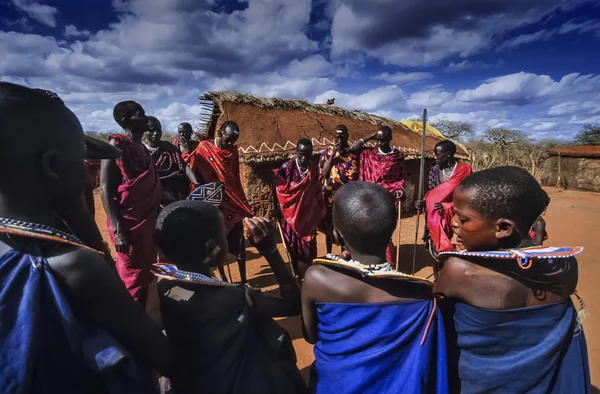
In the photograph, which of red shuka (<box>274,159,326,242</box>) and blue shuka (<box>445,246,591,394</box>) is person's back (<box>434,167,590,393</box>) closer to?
blue shuka (<box>445,246,591,394</box>)

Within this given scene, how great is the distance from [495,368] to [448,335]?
0.22m

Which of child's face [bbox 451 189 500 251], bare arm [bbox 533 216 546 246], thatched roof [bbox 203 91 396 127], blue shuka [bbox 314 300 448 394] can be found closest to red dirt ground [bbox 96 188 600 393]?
bare arm [bbox 533 216 546 246]

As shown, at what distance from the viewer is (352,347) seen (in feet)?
4.70

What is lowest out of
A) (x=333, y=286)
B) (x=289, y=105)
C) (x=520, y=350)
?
(x=520, y=350)

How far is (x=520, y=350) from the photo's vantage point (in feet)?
4.74

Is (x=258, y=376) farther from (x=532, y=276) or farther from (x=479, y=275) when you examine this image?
(x=532, y=276)

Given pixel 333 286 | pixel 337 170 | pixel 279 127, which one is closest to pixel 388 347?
pixel 333 286

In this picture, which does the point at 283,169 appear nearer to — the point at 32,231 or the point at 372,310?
the point at 372,310

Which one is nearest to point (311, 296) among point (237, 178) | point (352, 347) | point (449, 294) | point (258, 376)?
point (352, 347)

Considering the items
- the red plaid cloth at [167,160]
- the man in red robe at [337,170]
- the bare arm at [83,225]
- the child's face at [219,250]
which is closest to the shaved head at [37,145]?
the bare arm at [83,225]

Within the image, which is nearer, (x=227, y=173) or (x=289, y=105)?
(x=227, y=173)

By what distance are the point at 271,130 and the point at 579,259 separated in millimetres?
6499

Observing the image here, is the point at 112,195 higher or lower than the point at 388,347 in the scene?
higher

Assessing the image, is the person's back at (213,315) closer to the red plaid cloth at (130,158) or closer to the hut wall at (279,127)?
the red plaid cloth at (130,158)
